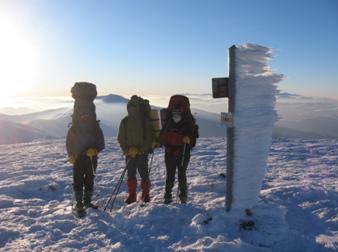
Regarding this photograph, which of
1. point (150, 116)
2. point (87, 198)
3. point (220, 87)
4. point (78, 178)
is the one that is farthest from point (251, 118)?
point (87, 198)

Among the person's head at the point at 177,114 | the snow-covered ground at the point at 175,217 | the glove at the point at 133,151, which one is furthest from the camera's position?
the glove at the point at 133,151

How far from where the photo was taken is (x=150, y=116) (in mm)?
8750

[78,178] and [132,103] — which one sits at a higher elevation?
[132,103]

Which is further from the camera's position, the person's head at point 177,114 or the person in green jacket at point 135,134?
the person in green jacket at point 135,134

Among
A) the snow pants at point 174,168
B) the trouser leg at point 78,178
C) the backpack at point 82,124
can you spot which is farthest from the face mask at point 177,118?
the trouser leg at point 78,178

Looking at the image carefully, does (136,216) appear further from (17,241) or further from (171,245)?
(17,241)

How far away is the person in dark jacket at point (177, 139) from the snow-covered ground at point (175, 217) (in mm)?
807

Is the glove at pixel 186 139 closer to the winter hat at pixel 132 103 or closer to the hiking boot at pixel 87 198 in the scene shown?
the winter hat at pixel 132 103

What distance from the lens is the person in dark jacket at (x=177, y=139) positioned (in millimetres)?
8023

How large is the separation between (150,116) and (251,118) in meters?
3.07

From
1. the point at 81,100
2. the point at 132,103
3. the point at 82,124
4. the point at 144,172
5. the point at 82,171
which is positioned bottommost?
the point at 144,172

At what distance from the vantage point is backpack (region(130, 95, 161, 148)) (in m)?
8.59

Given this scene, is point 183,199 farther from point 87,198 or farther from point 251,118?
point 251,118

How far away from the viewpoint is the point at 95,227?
7043 mm
